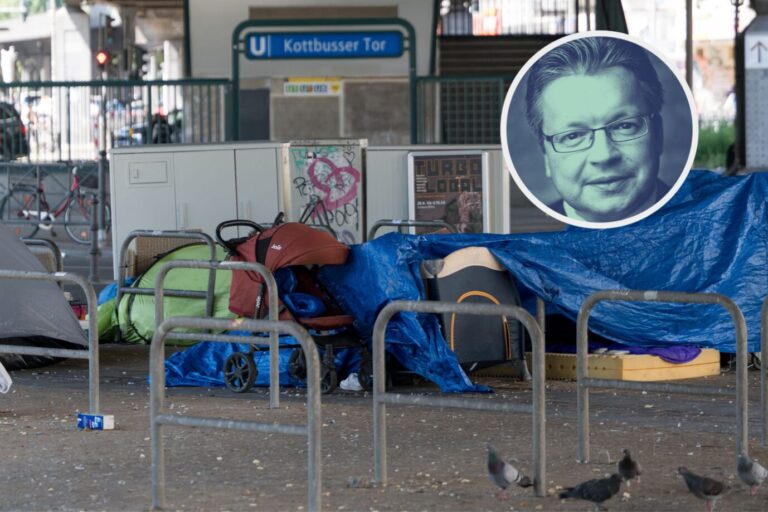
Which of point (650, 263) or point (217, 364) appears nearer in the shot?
point (217, 364)

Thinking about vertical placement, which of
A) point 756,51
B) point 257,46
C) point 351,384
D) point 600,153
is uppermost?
point 257,46

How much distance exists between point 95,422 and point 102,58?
18.7 meters

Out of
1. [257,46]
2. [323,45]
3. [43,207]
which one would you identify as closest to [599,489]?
[257,46]

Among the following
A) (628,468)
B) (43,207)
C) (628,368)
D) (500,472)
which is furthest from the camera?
(43,207)

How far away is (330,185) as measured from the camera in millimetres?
13805

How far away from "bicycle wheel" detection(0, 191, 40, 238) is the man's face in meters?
12.0

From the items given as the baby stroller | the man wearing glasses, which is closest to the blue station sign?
the baby stroller

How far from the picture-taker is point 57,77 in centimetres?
5516

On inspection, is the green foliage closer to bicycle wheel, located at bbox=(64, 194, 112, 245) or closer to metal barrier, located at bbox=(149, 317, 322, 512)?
bicycle wheel, located at bbox=(64, 194, 112, 245)

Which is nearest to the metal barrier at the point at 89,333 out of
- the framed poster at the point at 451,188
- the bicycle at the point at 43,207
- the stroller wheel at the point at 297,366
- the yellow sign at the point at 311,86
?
the stroller wheel at the point at 297,366

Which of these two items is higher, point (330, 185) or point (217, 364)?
point (330, 185)

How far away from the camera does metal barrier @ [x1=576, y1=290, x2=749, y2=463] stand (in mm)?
6621

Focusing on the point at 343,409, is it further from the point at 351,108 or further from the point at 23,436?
the point at 351,108

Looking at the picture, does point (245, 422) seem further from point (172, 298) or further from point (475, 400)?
point (172, 298)
